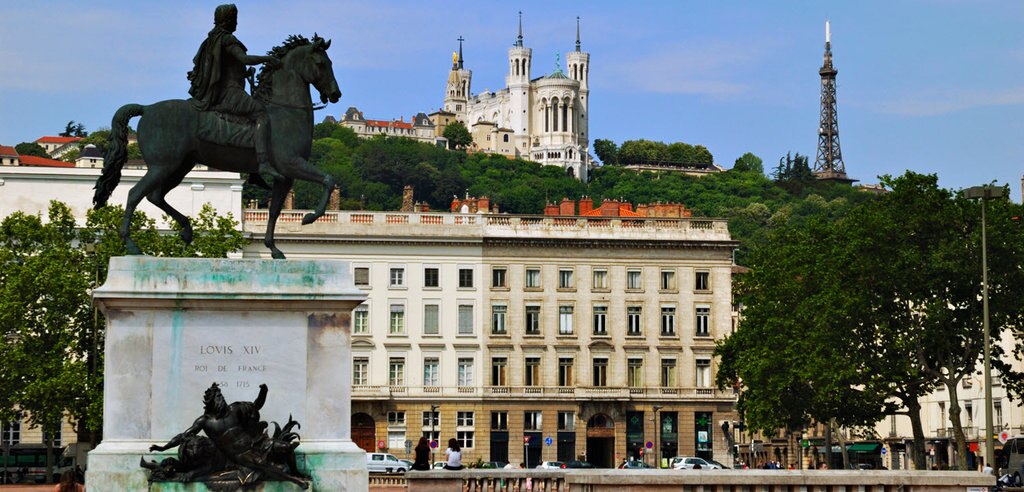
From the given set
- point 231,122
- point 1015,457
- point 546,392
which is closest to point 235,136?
point 231,122

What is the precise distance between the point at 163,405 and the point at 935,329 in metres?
45.0

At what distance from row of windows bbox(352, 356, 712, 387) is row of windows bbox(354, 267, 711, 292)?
3.69 meters

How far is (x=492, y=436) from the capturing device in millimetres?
94375

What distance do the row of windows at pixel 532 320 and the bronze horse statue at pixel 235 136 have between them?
219ft

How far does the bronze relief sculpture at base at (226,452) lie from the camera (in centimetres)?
2348

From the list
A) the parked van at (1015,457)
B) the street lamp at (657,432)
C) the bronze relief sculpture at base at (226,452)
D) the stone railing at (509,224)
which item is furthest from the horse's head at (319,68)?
the street lamp at (657,432)

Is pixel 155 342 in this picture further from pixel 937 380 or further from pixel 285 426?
pixel 937 380

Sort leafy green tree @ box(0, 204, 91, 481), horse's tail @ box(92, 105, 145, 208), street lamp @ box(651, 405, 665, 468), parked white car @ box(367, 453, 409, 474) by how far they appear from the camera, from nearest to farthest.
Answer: horse's tail @ box(92, 105, 145, 208), leafy green tree @ box(0, 204, 91, 481), parked white car @ box(367, 453, 409, 474), street lamp @ box(651, 405, 665, 468)

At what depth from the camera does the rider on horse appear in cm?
2514

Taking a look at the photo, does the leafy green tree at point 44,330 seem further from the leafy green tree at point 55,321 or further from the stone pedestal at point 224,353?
the stone pedestal at point 224,353

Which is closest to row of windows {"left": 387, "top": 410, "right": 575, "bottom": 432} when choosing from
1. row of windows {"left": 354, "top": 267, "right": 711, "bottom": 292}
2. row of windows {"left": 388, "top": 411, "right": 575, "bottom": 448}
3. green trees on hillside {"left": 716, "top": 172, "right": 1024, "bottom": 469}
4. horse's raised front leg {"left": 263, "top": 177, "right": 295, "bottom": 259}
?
row of windows {"left": 388, "top": 411, "right": 575, "bottom": 448}

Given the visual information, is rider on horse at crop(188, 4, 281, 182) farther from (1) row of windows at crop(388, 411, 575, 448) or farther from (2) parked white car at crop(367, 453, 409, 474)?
(1) row of windows at crop(388, 411, 575, 448)

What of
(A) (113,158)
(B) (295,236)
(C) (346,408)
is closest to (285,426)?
(C) (346,408)

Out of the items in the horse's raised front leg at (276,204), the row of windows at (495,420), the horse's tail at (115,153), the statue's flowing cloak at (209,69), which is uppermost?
the statue's flowing cloak at (209,69)
